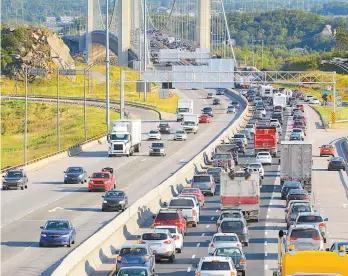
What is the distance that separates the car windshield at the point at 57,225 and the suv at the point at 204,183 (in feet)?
68.6

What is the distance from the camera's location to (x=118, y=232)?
159 ft

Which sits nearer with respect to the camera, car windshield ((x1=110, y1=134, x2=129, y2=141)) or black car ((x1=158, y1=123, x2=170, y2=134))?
car windshield ((x1=110, y1=134, x2=129, y2=141))

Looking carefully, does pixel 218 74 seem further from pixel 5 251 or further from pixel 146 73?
pixel 5 251

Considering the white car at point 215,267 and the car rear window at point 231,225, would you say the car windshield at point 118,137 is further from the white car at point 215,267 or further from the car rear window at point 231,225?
the white car at point 215,267

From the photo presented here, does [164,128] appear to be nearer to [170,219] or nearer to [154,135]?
[154,135]

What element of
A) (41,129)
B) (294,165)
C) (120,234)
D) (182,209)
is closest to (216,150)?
(294,165)

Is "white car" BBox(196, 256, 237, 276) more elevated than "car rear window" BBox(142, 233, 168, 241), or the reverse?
"white car" BBox(196, 256, 237, 276)

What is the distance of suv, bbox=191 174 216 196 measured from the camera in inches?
2694

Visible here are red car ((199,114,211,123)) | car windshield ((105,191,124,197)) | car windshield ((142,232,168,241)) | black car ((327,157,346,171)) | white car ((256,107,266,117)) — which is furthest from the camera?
white car ((256,107,266,117))

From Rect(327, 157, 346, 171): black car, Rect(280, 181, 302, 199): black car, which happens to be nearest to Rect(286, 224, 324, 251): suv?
Rect(280, 181, 302, 199): black car

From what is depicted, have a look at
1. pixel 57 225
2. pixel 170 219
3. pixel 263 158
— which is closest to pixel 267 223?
pixel 170 219

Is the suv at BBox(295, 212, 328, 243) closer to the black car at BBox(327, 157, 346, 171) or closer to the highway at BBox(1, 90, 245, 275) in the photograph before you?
the highway at BBox(1, 90, 245, 275)

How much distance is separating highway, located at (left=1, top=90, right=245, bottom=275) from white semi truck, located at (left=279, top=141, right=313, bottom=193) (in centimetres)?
833

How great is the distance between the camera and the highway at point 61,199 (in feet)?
150
